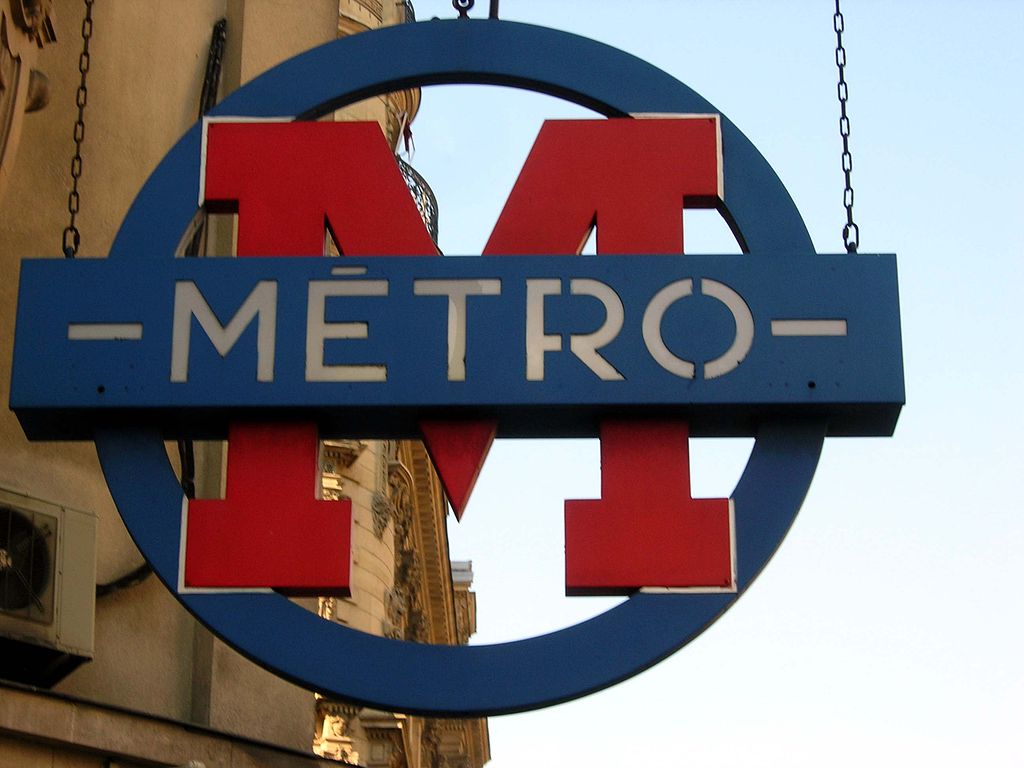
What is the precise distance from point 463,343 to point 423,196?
19.7 m

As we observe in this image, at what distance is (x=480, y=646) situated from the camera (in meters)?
7.89

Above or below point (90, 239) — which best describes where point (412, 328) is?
below

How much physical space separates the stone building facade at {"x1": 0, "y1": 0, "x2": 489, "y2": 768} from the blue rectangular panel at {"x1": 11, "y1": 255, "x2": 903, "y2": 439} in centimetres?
160

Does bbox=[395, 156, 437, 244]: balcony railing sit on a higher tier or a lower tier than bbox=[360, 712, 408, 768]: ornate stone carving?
higher

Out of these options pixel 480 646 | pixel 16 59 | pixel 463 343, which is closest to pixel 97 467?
pixel 16 59

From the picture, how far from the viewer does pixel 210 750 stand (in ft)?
34.2

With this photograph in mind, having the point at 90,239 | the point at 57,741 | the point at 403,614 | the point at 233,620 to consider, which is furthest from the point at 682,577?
the point at 403,614

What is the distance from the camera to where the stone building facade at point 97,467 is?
9750 millimetres

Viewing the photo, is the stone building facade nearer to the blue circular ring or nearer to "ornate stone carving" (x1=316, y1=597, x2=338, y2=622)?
the blue circular ring

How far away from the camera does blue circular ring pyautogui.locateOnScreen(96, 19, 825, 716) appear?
782 cm

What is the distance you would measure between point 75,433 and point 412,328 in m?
1.43

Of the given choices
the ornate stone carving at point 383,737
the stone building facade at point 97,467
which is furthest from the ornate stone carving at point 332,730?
the stone building facade at point 97,467

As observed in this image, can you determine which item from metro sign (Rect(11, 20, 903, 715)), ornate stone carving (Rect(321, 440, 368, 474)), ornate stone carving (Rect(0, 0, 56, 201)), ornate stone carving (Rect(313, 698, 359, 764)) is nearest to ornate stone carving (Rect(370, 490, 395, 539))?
ornate stone carving (Rect(321, 440, 368, 474))

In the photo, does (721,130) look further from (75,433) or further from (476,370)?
(75,433)
